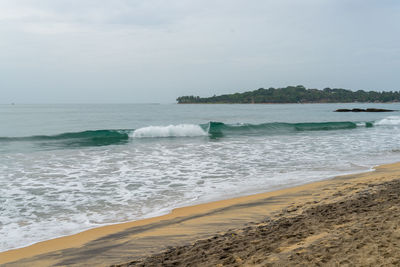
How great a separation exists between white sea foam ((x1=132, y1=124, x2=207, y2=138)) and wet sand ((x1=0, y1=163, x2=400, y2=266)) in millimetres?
17930

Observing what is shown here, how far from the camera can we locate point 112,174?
29.6 feet

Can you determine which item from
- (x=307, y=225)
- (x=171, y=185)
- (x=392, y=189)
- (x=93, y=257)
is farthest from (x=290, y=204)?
(x=93, y=257)

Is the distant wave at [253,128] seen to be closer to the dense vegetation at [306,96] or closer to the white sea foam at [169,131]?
the white sea foam at [169,131]

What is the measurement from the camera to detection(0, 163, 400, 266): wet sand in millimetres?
3196

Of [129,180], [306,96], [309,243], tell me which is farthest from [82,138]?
[306,96]

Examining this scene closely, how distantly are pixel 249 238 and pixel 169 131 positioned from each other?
20676 millimetres

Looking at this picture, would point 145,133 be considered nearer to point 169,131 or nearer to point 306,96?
point 169,131

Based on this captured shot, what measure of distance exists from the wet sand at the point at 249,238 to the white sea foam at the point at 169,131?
17930 mm

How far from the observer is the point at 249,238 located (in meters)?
3.93

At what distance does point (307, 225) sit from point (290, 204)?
1.61 meters

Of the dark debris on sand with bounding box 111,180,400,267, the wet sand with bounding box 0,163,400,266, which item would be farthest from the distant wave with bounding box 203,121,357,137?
the dark debris on sand with bounding box 111,180,400,267

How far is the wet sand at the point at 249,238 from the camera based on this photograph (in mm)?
3196

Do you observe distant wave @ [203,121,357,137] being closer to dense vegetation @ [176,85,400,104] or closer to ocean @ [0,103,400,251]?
ocean @ [0,103,400,251]

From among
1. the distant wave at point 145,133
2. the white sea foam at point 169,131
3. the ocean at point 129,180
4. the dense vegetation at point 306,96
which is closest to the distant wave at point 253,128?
the distant wave at point 145,133
